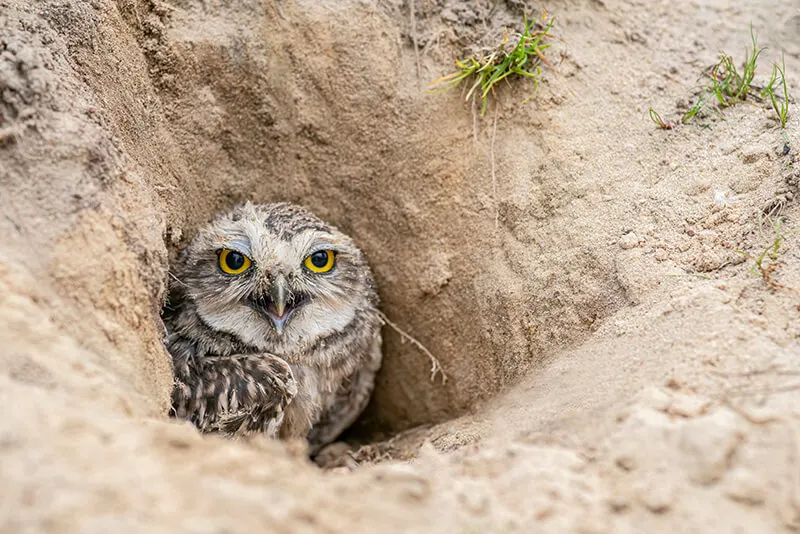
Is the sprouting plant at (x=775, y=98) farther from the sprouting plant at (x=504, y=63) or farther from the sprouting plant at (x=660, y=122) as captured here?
the sprouting plant at (x=504, y=63)

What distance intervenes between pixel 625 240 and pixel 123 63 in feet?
8.92

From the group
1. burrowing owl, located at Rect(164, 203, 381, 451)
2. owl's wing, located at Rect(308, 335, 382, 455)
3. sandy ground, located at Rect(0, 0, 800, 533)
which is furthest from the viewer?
owl's wing, located at Rect(308, 335, 382, 455)

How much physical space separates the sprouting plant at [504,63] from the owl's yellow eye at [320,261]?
1157 millimetres

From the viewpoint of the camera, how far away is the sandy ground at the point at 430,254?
1.97 m

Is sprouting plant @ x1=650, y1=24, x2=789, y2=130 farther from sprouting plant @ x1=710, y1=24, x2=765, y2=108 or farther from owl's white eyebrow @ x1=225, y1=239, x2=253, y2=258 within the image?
owl's white eyebrow @ x1=225, y1=239, x2=253, y2=258

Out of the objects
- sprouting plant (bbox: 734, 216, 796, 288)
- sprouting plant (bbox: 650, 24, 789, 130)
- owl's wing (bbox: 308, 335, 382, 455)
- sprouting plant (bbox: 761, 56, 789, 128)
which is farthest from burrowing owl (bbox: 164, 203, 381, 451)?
sprouting plant (bbox: 761, 56, 789, 128)

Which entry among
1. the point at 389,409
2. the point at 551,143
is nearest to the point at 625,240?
the point at 551,143

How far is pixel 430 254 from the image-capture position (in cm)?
434

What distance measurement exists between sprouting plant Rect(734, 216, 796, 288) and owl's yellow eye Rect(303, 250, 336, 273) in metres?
2.16

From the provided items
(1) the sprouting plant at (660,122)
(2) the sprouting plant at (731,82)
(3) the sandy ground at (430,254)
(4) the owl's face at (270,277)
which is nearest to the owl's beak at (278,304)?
(4) the owl's face at (270,277)

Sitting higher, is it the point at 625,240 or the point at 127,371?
the point at 625,240

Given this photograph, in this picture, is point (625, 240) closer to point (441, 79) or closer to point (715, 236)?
point (715, 236)

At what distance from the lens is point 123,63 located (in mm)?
3664

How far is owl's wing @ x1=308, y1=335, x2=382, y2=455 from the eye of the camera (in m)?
4.54
